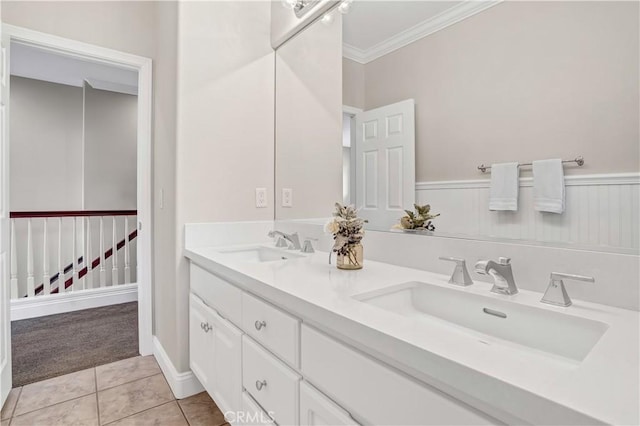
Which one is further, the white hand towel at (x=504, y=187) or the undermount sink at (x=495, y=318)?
the white hand towel at (x=504, y=187)

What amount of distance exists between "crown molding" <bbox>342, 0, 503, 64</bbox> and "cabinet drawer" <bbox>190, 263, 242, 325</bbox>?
3.79 feet

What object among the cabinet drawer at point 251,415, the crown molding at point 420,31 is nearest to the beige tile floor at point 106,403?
the cabinet drawer at point 251,415

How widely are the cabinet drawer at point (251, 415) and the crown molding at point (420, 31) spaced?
1.45m

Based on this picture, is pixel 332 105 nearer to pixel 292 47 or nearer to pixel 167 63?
pixel 292 47

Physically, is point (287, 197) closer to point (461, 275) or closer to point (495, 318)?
point (461, 275)

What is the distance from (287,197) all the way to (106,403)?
145 cm

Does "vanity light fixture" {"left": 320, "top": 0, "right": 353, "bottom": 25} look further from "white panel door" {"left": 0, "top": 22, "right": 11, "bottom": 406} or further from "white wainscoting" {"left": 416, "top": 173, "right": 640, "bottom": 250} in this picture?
"white panel door" {"left": 0, "top": 22, "right": 11, "bottom": 406}

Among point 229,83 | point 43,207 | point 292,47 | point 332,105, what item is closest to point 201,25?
point 229,83

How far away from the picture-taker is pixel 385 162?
1.42 metres

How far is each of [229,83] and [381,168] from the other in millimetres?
1054

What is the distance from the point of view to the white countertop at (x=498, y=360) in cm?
44

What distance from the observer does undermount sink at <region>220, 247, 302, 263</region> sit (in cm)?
173

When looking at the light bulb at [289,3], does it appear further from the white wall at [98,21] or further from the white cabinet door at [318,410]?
the white cabinet door at [318,410]

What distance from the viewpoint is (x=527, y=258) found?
0.96 metres
